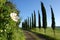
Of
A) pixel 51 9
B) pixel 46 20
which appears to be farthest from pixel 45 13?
pixel 51 9

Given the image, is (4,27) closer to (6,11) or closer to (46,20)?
(6,11)

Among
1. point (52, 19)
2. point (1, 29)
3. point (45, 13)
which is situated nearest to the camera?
point (1, 29)

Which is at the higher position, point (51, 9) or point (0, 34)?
point (51, 9)

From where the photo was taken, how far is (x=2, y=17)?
5.01 metres

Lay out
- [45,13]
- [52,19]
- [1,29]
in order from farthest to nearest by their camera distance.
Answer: [45,13] < [52,19] < [1,29]

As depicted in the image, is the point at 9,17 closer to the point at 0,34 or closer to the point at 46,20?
the point at 0,34

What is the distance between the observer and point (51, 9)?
44.3 meters

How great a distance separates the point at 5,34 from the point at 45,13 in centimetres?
4515

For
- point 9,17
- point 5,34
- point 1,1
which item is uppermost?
point 1,1

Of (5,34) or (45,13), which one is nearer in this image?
(5,34)

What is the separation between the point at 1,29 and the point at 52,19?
1526 inches

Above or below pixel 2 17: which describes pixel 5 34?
below

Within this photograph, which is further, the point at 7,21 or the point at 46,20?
the point at 46,20

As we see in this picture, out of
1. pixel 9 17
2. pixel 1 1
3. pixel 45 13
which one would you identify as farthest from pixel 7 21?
pixel 45 13
